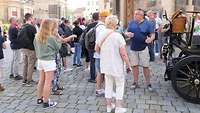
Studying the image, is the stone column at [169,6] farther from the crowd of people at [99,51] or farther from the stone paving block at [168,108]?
the stone paving block at [168,108]

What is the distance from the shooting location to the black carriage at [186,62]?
723cm

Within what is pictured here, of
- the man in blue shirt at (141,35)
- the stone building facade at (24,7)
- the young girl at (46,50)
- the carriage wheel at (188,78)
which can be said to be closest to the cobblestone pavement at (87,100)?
the carriage wheel at (188,78)

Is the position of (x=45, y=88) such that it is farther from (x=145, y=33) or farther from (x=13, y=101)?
(x=145, y=33)

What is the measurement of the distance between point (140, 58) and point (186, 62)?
4.06ft

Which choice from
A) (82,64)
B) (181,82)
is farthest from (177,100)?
(82,64)

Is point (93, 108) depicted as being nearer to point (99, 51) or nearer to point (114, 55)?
point (99, 51)

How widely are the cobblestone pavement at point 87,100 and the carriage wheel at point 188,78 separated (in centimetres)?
17

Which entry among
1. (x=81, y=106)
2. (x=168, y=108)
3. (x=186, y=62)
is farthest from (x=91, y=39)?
(x=168, y=108)

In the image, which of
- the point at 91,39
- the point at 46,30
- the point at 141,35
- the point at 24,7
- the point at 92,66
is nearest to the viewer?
the point at 46,30

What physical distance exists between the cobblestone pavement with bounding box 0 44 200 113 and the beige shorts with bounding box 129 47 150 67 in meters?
0.59

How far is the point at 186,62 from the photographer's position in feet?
23.8

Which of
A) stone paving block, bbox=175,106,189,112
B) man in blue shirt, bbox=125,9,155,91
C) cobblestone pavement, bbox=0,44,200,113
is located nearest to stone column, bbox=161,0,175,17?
cobblestone pavement, bbox=0,44,200,113

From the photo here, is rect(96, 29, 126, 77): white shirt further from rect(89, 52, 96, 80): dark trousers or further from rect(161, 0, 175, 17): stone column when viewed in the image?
rect(161, 0, 175, 17): stone column

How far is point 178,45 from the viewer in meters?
7.88
